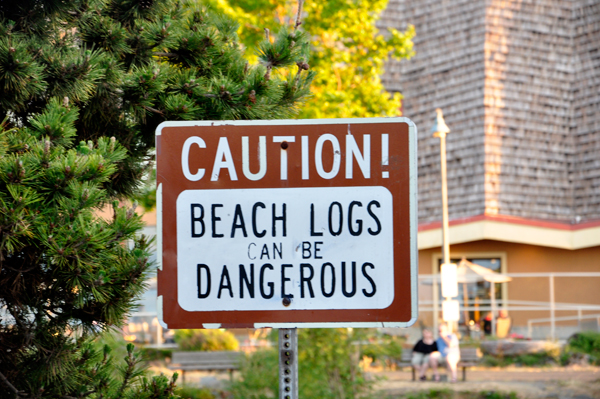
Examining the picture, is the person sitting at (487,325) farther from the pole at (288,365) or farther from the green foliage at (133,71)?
the pole at (288,365)

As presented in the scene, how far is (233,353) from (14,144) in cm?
1345

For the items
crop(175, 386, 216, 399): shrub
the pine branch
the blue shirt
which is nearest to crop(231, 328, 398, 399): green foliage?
crop(175, 386, 216, 399): shrub

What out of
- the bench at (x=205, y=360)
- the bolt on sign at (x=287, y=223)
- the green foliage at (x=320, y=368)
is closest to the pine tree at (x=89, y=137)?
the bolt on sign at (x=287, y=223)

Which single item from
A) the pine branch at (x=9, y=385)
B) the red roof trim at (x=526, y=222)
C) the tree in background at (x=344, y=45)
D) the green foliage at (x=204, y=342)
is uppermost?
the tree in background at (x=344, y=45)

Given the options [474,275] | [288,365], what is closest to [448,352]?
[474,275]

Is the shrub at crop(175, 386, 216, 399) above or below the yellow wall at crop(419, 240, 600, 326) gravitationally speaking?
below

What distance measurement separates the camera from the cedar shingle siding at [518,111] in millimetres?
21453

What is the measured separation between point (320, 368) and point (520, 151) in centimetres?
1285

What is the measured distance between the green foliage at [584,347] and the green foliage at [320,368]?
21.8 feet

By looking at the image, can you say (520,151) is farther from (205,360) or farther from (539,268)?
(205,360)

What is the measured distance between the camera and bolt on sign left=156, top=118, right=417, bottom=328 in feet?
7.49

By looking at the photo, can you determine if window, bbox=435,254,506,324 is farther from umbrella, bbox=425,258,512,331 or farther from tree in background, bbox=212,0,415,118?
tree in background, bbox=212,0,415,118

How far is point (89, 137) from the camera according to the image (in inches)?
154

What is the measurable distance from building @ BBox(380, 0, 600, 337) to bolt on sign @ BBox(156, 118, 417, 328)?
63.4 ft
